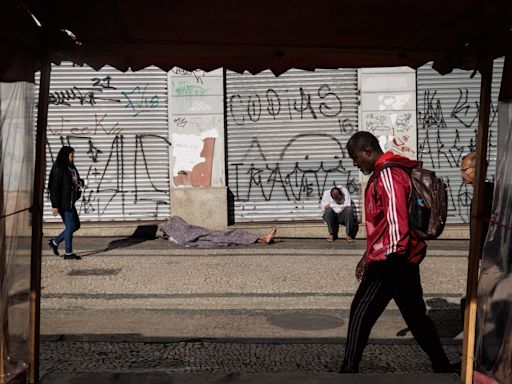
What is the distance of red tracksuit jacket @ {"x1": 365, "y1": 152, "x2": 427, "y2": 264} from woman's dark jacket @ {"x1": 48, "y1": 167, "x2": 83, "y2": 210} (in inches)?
266

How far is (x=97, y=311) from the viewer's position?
277 inches

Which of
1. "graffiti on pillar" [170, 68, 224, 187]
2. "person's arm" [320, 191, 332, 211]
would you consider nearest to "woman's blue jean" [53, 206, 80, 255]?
"graffiti on pillar" [170, 68, 224, 187]

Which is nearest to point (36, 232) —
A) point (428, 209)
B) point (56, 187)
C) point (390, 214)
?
point (390, 214)

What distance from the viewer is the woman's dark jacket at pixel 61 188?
10.1 m

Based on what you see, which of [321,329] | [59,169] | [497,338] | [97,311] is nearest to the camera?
[497,338]

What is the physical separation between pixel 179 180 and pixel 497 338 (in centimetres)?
1018

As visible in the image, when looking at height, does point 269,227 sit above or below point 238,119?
below

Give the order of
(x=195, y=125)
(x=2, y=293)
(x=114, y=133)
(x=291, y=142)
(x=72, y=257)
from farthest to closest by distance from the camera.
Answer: (x=291, y=142) → (x=114, y=133) → (x=195, y=125) → (x=72, y=257) → (x=2, y=293)

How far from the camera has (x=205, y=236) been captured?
12086mm

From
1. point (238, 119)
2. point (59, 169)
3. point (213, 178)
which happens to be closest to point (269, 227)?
point (213, 178)

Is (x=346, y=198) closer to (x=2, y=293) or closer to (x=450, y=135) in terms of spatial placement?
(x=450, y=135)

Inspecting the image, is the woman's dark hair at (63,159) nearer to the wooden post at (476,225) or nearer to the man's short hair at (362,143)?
the man's short hair at (362,143)

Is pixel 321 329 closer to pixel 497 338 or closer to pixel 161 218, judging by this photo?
pixel 497 338

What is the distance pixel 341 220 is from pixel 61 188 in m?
5.29
